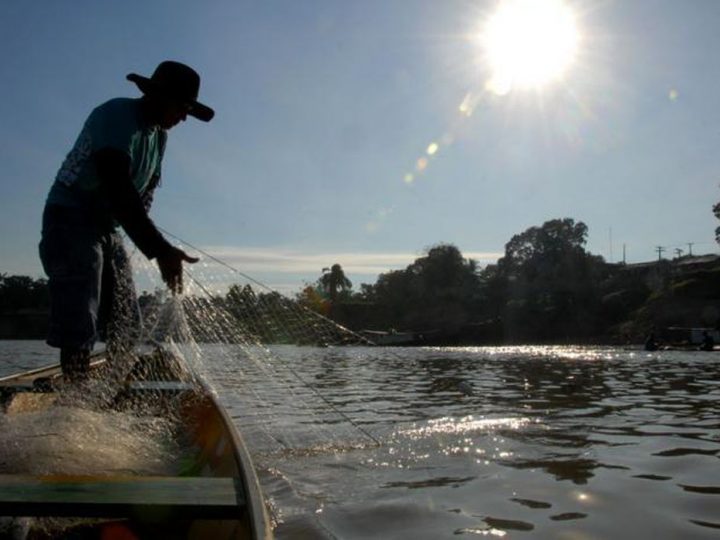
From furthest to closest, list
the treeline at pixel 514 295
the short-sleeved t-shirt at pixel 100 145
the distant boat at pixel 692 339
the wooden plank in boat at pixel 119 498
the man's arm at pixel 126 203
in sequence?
1. the treeline at pixel 514 295
2. the distant boat at pixel 692 339
3. the short-sleeved t-shirt at pixel 100 145
4. the man's arm at pixel 126 203
5. the wooden plank in boat at pixel 119 498

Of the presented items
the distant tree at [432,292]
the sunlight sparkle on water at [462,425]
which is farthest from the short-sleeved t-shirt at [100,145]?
the distant tree at [432,292]

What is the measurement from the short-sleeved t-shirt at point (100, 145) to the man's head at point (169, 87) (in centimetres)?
10

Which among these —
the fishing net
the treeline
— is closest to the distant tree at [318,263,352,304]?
the treeline

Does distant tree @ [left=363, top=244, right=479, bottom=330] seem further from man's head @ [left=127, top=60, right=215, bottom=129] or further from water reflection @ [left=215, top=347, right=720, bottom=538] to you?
man's head @ [left=127, top=60, right=215, bottom=129]

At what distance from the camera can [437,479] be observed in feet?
15.0

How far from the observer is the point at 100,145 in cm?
356

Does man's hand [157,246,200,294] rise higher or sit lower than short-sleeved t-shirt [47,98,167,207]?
lower

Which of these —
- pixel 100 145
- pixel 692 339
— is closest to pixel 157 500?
pixel 100 145

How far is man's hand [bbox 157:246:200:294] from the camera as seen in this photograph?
3.56 m

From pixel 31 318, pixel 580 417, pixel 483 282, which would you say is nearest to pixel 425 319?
pixel 483 282

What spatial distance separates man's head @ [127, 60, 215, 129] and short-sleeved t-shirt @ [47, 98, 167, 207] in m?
0.10

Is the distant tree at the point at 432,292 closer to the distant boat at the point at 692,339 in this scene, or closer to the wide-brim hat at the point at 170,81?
the distant boat at the point at 692,339

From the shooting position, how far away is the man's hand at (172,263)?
356 centimetres

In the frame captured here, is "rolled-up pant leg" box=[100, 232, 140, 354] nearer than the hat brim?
No
